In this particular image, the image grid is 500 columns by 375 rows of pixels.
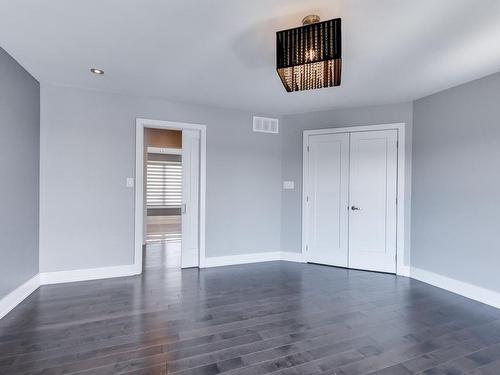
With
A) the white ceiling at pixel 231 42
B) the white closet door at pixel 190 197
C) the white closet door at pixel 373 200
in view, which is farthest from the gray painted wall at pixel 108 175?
the white closet door at pixel 373 200

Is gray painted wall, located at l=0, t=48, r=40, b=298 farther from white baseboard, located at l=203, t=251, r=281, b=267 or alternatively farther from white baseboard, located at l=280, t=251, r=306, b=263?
white baseboard, located at l=280, t=251, r=306, b=263

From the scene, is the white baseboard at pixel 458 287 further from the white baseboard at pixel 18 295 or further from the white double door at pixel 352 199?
the white baseboard at pixel 18 295

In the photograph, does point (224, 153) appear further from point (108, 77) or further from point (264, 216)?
point (108, 77)

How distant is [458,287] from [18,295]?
487 centimetres

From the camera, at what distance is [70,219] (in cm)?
349

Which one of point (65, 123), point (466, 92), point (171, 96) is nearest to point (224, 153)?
point (171, 96)

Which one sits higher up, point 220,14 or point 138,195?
point 220,14

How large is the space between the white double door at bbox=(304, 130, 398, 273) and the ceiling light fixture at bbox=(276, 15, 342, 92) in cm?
213

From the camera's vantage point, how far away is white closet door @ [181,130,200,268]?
4.16m

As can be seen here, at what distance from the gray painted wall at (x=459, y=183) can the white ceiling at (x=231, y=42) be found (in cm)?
29

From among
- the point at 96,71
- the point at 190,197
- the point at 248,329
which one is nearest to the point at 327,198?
the point at 190,197

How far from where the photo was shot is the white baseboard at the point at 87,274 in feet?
11.2

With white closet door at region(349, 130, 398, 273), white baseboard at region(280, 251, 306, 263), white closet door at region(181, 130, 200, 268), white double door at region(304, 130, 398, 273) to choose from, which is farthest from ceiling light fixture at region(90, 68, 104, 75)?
white baseboard at region(280, 251, 306, 263)

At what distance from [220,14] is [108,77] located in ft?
6.07
